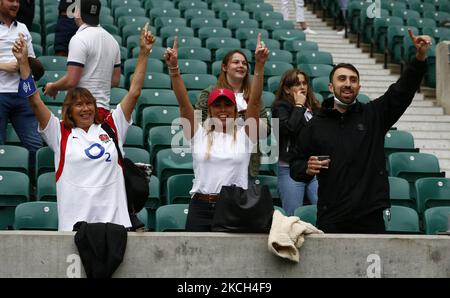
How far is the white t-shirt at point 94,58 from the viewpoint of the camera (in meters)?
9.09

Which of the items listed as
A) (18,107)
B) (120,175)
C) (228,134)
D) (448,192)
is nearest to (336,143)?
(228,134)

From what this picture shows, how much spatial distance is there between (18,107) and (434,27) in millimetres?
8092

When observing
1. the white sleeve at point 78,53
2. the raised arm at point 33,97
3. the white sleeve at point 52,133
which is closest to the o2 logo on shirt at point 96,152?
the white sleeve at point 52,133

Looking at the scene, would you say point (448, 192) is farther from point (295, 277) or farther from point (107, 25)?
point (107, 25)

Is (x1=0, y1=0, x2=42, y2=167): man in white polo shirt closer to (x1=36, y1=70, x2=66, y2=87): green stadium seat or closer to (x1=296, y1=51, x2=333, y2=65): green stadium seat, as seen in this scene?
(x1=36, y1=70, x2=66, y2=87): green stadium seat

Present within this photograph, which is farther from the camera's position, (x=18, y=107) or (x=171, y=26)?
(x=171, y=26)

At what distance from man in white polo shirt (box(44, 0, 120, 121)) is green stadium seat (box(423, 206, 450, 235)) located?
8.68 ft

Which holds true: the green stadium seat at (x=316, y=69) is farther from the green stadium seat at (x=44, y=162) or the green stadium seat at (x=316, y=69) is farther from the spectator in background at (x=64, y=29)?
the green stadium seat at (x=44, y=162)

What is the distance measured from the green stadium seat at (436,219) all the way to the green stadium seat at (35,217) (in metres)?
2.82

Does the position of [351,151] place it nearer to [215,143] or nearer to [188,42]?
[215,143]

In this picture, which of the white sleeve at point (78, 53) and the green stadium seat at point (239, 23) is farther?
the green stadium seat at point (239, 23)

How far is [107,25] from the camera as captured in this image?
1432 cm

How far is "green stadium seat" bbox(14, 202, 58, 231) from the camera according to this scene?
8219 millimetres

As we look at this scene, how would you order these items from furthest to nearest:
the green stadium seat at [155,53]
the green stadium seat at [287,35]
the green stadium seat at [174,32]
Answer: the green stadium seat at [287,35] < the green stadium seat at [174,32] < the green stadium seat at [155,53]
